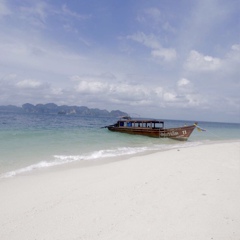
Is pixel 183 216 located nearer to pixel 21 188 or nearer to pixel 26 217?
pixel 26 217

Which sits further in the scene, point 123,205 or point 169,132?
point 169,132

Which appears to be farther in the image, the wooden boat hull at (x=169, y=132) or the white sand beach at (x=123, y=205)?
the wooden boat hull at (x=169, y=132)

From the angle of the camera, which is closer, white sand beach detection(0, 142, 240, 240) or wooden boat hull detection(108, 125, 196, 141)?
white sand beach detection(0, 142, 240, 240)

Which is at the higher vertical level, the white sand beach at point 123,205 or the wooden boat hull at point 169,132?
the wooden boat hull at point 169,132

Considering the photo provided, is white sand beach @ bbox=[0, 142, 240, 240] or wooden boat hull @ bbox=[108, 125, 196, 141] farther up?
wooden boat hull @ bbox=[108, 125, 196, 141]

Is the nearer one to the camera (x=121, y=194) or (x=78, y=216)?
(x=78, y=216)

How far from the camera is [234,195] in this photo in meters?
5.38

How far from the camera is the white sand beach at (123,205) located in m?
3.81

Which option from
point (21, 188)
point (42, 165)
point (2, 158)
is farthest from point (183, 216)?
point (2, 158)

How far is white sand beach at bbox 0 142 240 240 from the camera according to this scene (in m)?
3.81

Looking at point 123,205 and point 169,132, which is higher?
point 169,132

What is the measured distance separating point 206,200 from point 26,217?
392 centimetres

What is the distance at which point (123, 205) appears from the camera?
4812 millimetres

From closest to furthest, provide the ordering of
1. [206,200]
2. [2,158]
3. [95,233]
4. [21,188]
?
[95,233] → [206,200] → [21,188] → [2,158]
